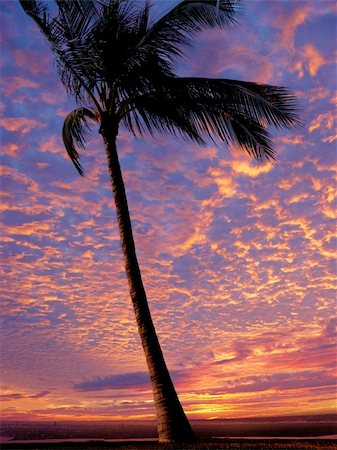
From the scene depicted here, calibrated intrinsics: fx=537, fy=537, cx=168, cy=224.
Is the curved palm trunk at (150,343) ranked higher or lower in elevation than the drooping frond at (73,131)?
lower

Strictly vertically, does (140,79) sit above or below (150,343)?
above

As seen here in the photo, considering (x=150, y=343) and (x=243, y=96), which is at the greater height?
(x=243, y=96)

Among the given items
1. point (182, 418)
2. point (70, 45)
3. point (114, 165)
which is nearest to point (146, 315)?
point (182, 418)

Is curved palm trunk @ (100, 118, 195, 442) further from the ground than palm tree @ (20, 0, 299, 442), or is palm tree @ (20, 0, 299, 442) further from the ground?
palm tree @ (20, 0, 299, 442)

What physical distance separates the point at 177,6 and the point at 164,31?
0.70 m

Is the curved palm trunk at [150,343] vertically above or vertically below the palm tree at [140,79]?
below

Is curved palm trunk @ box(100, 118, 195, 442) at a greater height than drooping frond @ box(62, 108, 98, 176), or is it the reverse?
drooping frond @ box(62, 108, 98, 176)

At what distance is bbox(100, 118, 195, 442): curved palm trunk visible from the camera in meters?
10.8

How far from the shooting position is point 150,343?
11.5m

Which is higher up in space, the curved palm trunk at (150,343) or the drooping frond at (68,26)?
the drooping frond at (68,26)

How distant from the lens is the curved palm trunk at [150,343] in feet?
35.6

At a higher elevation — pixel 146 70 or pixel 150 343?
pixel 146 70

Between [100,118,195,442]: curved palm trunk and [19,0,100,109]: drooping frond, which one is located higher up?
[19,0,100,109]: drooping frond

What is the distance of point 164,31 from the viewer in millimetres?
13352
